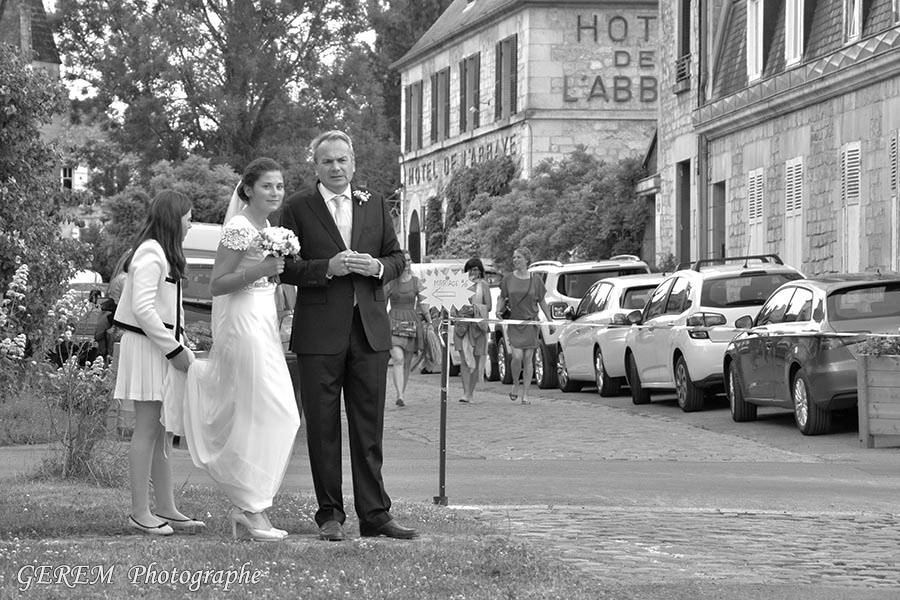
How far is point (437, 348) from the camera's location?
2245cm

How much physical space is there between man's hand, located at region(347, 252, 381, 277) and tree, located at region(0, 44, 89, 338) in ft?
45.9

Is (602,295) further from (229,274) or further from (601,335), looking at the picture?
(229,274)

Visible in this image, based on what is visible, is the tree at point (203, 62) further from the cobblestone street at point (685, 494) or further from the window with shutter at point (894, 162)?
the cobblestone street at point (685, 494)

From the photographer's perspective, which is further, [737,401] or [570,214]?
[570,214]

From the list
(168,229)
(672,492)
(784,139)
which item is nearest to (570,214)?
(784,139)

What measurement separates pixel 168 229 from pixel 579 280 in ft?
65.2

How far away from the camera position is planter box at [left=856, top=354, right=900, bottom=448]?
15922 millimetres

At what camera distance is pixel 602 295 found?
25.7m

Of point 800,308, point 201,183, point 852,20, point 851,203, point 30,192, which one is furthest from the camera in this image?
point 201,183

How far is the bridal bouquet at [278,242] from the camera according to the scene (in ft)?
28.6

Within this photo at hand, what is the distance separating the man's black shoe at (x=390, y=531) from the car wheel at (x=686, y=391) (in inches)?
480

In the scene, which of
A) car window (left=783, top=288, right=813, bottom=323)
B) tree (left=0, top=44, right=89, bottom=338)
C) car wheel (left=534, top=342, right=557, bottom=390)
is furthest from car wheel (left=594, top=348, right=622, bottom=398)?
tree (left=0, top=44, right=89, bottom=338)

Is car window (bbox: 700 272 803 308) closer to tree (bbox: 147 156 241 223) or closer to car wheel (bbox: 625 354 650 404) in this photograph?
car wheel (bbox: 625 354 650 404)

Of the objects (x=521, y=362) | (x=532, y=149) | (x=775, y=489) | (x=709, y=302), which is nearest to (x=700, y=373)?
(x=709, y=302)
